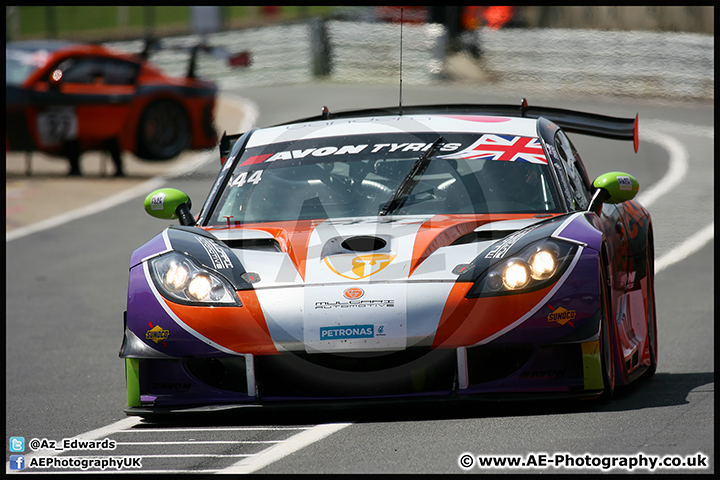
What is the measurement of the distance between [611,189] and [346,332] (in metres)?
1.72

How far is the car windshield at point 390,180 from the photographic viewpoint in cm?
602

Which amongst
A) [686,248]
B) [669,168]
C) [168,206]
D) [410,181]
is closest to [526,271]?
[410,181]

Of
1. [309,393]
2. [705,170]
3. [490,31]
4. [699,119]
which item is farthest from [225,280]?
[490,31]

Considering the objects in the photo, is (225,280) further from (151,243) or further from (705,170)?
(705,170)

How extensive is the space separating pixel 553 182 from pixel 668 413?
145 centimetres

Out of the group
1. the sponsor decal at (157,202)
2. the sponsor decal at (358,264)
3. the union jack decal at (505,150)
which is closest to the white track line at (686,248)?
the union jack decal at (505,150)

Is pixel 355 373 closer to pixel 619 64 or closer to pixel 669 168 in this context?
pixel 669 168

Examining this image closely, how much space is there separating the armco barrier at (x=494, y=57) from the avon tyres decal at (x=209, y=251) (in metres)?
18.4

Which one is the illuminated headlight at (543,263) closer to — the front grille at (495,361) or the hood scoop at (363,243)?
the front grille at (495,361)

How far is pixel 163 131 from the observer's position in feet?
54.4

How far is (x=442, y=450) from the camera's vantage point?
4449 mm

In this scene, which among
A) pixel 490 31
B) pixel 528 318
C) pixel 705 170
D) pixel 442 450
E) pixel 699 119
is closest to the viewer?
pixel 442 450

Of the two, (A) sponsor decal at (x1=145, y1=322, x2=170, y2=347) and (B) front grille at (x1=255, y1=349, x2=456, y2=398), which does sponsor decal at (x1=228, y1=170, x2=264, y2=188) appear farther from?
(B) front grille at (x1=255, y1=349, x2=456, y2=398)

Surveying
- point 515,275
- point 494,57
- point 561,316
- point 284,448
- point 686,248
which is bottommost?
point 686,248
